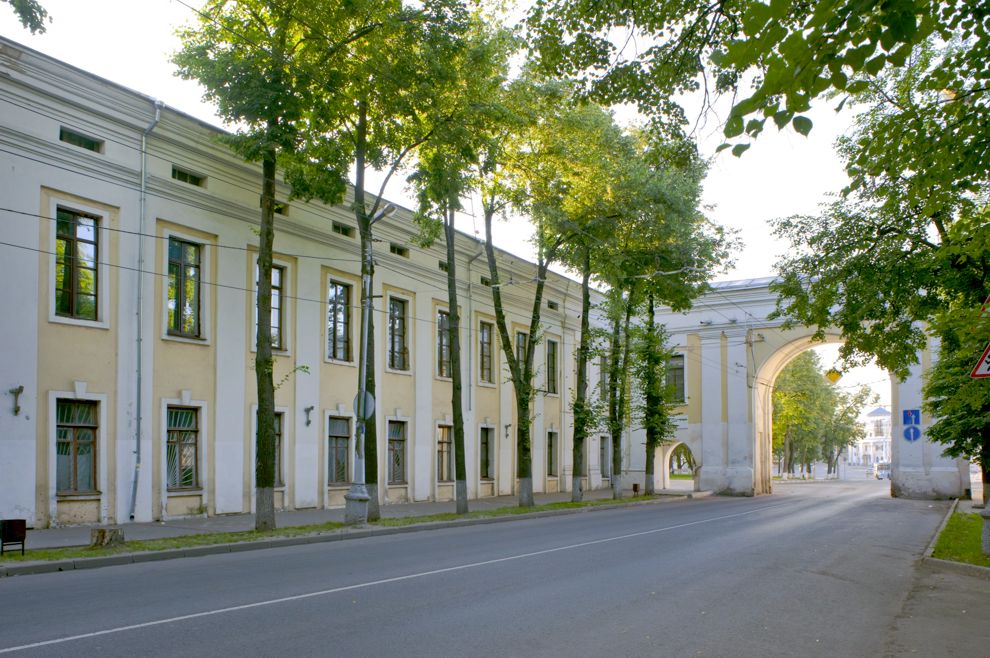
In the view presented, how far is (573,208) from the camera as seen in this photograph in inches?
1148

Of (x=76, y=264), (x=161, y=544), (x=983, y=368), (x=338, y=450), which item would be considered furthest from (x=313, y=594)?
(x=338, y=450)

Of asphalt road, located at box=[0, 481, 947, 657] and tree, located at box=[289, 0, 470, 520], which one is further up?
tree, located at box=[289, 0, 470, 520]

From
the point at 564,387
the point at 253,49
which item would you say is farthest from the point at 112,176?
the point at 564,387

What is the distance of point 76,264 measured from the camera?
62.2 ft

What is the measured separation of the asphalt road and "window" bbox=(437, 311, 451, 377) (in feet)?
49.0

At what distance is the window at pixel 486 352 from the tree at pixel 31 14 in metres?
23.5

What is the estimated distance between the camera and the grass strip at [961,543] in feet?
46.0

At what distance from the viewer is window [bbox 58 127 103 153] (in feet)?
61.5

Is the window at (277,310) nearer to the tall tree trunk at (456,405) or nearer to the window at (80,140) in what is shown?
the tall tree trunk at (456,405)

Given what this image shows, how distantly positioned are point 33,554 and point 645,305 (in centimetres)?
2781

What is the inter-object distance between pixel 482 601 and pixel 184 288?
14554mm

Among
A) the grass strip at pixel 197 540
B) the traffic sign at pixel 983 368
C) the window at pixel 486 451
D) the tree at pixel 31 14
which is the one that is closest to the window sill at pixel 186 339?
Result: the grass strip at pixel 197 540

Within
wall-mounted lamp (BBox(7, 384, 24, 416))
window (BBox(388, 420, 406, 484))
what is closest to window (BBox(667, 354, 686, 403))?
window (BBox(388, 420, 406, 484))

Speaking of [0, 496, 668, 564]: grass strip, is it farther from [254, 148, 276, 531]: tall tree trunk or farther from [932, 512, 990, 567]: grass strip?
[932, 512, 990, 567]: grass strip
